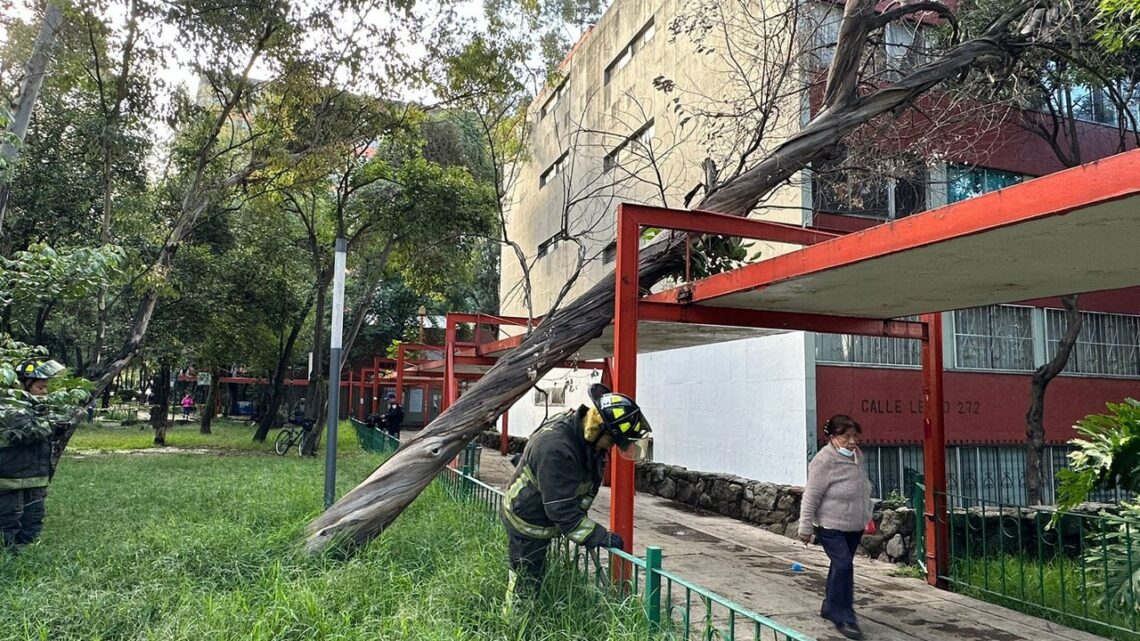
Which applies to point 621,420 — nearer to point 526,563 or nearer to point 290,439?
point 526,563

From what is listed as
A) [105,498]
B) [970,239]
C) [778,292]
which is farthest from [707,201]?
[105,498]

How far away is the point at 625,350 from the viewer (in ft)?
17.4

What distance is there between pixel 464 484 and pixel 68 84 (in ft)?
28.6

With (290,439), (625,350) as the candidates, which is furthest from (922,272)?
(290,439)

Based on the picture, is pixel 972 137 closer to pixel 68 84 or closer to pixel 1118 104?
pixel 1118 104

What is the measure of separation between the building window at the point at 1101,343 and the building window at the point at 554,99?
484 inches

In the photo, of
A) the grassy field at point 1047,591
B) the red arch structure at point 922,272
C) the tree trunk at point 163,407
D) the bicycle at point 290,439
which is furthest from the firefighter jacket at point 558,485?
the tree trunk at point 163,407

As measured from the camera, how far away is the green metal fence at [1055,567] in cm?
536

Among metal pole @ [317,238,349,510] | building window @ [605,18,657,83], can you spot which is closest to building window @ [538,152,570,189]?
building window @ [605,18,657,83]

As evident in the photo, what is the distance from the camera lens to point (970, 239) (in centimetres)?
394

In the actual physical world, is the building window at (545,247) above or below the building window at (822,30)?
below

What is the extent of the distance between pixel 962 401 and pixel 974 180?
326 centimetres

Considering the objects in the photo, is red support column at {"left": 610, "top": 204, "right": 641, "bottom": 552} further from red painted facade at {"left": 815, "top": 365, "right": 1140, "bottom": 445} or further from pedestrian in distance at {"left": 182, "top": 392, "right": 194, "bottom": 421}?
pedestrian in distance at {"left": 182, "top": 392, "right": 194, "bottom": 421}

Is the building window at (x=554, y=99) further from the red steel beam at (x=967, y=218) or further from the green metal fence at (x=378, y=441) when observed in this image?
the red steel beam at (x=967, y=218)
